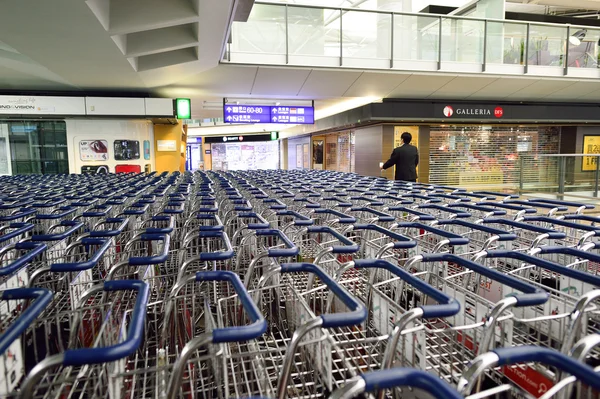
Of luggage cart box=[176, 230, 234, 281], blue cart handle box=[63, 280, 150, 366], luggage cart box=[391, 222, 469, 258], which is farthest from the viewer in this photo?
luggage cart box=[391, 222, 469, 258]

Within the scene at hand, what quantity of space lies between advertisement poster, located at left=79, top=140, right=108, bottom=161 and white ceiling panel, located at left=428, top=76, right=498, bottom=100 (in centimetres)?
898

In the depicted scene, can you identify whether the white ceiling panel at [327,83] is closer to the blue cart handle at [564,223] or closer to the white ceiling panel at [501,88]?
the white ceiling panel at [501,88]

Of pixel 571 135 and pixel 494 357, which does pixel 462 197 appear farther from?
pixel 571 135

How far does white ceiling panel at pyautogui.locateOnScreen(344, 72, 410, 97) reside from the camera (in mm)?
9570

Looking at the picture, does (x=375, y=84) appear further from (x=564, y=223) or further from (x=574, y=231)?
(x=564, y=223)

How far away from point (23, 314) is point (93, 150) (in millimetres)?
10457

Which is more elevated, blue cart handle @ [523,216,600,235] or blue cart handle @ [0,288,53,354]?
blue cart handle @ [0,288,53,354]

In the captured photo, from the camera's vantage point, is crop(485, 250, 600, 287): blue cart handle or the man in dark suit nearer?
crop(485, 250, 600, 287): blue cart handle

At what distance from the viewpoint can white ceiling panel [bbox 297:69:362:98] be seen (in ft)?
30.7

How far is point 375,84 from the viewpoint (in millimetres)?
10102

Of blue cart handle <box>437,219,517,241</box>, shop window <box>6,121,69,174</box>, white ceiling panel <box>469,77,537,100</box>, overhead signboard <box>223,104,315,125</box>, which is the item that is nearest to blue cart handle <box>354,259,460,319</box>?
blue cart handle <box>437,219,517,241</box>

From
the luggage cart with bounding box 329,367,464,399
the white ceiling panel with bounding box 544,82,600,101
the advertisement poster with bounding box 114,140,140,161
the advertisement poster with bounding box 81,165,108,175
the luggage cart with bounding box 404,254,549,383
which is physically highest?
the white ceiling panel with bounding box 544,82,600,101

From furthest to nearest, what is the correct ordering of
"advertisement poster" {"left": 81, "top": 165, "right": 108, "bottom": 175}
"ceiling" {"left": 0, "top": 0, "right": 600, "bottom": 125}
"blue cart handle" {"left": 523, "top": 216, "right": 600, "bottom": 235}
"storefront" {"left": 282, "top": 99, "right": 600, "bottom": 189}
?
"storefront" {"left": 282, "top": 99, "right": 600, "bottom": 189}
"advertisement poster" {"left": 81, "top": 165, "right": 108, "bottom": 175}
"ceiling" {"left": 0, "top": 0, "right": 600, "bottom": 125}
"blue cart handle" {"left": 523, "top": 216, "right": 600, "bottom": 235}

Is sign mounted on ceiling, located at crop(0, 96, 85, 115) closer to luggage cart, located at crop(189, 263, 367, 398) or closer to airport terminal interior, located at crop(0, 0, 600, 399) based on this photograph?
airport terminal interior, located at crop(0, 0, 600, 399)
